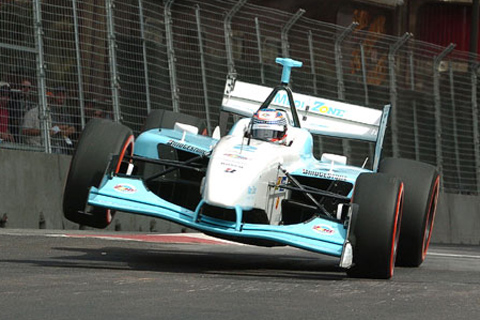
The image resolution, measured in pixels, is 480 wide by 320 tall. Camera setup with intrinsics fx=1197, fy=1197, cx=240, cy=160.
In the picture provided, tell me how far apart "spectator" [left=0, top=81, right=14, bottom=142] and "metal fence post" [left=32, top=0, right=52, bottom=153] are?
0.56 m

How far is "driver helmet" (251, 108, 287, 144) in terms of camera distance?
1055cm

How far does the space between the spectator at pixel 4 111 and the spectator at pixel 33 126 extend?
0.27m

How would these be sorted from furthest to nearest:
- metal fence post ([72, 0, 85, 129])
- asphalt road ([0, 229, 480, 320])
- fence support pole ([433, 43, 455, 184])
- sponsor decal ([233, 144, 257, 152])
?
fence support pole ([433, 43, 455, 184])
metal fence post ([72, 0, 85, 129])
sponsor decal ([233, 144, 257, 152])
asphalt road ([0, 229, 480, 320])

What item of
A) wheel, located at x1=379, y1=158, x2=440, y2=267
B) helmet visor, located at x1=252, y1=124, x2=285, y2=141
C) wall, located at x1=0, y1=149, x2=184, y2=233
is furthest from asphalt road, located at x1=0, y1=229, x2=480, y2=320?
A: wall, located at x1=0, y1=149, x2=184, y2=233

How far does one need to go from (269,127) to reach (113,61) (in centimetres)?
568

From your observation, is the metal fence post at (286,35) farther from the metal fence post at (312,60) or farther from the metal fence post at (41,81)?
the metal fence post at (41,81)

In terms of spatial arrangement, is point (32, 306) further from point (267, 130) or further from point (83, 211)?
point (267, 130)

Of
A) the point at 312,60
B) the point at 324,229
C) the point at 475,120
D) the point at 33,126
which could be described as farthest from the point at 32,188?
the point at 475,120

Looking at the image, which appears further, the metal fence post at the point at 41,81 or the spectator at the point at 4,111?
the metal fence post at the point at 41,81

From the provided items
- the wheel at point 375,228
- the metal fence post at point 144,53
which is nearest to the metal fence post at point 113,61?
the metal fence post at point 144,53

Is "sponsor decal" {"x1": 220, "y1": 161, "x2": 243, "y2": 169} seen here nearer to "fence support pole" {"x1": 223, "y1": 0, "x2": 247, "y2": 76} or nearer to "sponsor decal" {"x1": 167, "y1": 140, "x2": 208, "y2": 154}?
"sponsor decal" {"x1": 167, "y1": 140, "x2": 208, "y2": 154}

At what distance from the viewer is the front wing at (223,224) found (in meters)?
9.02

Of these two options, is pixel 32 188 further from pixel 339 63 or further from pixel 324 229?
pixel 339 63

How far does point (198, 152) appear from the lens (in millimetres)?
10617
